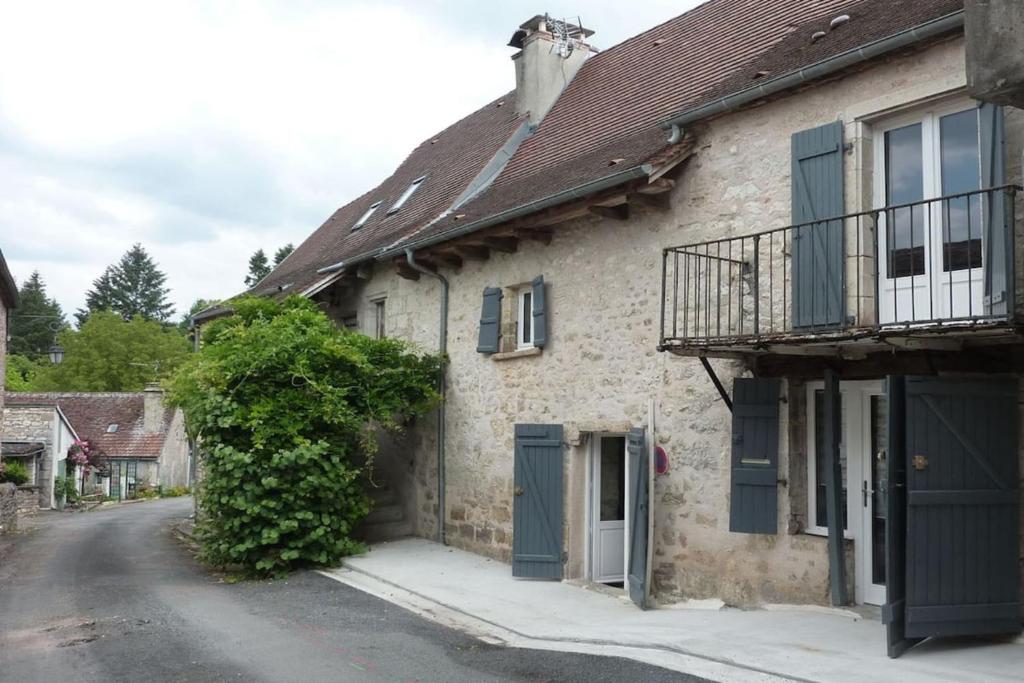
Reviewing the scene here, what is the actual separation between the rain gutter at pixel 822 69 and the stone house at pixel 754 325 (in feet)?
0.10

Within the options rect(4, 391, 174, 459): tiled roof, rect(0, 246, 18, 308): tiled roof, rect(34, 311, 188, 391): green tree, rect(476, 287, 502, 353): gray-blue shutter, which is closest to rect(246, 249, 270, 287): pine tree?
rect(34, 311, 188, 391): green tree

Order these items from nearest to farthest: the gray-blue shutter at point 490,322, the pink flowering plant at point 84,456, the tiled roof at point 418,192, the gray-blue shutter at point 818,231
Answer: the gray-blue shutter at point 818,231, the gray-blue shutter at point 490,322, the tiled roof at point 418,192, the pink flowering plant at point 84,456

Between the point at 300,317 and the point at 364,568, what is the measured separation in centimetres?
365

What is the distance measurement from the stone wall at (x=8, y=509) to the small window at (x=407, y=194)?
33.1ft

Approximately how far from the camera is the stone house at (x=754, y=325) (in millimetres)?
6160

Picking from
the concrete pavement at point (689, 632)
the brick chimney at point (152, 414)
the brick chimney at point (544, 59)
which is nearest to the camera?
the concrete pavement at point (689, 632)

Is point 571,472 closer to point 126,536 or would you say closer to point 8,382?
point 126,536

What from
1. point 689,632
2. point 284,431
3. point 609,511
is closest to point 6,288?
point 284,431

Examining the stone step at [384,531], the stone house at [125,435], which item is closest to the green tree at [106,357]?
the stone house at [125,435]

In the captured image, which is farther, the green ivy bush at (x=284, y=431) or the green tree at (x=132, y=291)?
the green tree at (x=132, y=291)

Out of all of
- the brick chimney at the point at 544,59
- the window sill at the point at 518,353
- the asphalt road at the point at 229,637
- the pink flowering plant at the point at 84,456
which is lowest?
the pink flowering plant at the point at 84,456

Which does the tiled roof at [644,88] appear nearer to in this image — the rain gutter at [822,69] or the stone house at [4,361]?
the rain gutter at [822,69]

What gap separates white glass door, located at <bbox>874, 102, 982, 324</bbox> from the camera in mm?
6441

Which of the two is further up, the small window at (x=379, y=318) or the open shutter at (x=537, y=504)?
the small window at (x=379, y=318)
